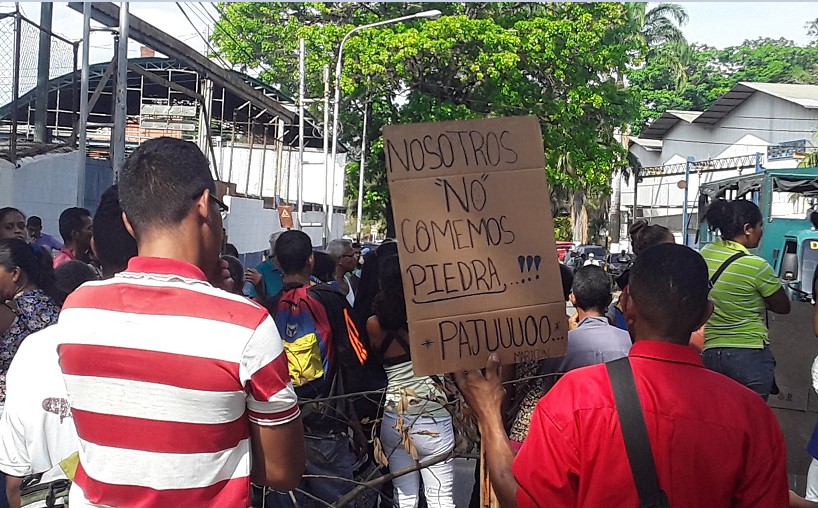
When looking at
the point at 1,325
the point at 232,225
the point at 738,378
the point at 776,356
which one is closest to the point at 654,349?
the point at 1,325

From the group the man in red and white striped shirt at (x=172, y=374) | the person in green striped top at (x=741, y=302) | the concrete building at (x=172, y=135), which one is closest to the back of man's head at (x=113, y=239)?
the man in red and white striped shirt at (x=172, y=374)

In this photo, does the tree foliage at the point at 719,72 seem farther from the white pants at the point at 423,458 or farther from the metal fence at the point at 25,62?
the white pants at the point at 423,458

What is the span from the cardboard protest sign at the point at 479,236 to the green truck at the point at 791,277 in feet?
13.1

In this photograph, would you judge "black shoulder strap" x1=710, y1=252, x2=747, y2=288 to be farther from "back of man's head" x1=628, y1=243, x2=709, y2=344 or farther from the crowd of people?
"back of man's head" x1=628, y1=243, x2=709, y2=344

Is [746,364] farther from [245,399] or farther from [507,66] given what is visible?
[507,66]

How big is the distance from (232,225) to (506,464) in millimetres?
16039

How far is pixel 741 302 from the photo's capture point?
5.38 metres

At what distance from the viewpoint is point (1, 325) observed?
383cm

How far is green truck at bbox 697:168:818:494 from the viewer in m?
6.52

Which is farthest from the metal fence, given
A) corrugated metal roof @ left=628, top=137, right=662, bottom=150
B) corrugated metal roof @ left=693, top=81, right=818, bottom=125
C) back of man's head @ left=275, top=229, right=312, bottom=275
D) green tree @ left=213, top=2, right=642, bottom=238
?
corrugated metal roof @ left=628, top=137, right=662, bottom=150

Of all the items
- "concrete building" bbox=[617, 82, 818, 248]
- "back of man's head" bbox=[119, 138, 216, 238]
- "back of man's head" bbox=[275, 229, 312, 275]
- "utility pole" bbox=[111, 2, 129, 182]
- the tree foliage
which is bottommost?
"back of man's head" bbox=[275, 229, 312, 275]

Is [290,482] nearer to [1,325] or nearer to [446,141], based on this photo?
[446,141]

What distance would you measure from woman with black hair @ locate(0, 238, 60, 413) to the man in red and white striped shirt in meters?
1.91

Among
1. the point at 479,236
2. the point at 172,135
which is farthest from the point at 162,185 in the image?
the point at 172,135
